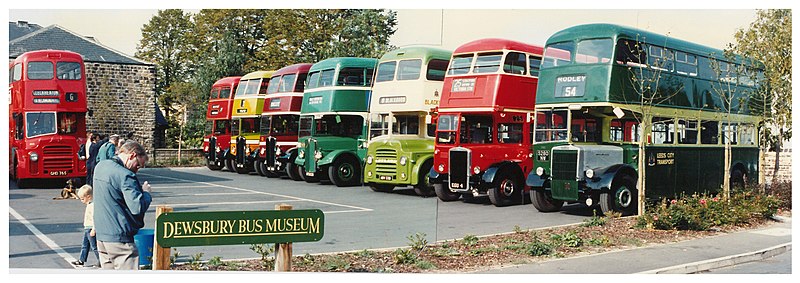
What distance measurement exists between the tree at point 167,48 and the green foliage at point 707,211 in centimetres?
689

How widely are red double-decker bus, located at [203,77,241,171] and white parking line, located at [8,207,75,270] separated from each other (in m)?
2.50

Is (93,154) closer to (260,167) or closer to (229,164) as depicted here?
(229,164)

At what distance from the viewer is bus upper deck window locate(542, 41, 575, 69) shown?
13.0 m

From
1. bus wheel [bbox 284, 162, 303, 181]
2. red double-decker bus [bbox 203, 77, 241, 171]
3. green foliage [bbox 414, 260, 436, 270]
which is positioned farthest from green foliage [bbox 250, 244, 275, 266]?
bus wheel [bbox 284, 162, 303, 181]

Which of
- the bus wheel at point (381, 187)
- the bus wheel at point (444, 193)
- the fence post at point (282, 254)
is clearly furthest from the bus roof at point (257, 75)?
the bus wheel at point (444, 193)

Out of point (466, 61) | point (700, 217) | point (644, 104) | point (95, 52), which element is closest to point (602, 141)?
point (644, 104)

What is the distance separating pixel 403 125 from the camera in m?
15.8

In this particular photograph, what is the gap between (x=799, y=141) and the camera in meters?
12.3

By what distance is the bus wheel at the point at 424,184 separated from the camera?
14992 millimetres

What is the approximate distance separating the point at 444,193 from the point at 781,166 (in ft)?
17.6

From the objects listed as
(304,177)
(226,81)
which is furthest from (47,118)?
(304,177)

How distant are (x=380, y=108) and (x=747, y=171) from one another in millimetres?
6419

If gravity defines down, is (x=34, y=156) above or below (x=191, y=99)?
below

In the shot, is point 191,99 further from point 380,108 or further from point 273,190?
point 380,108
